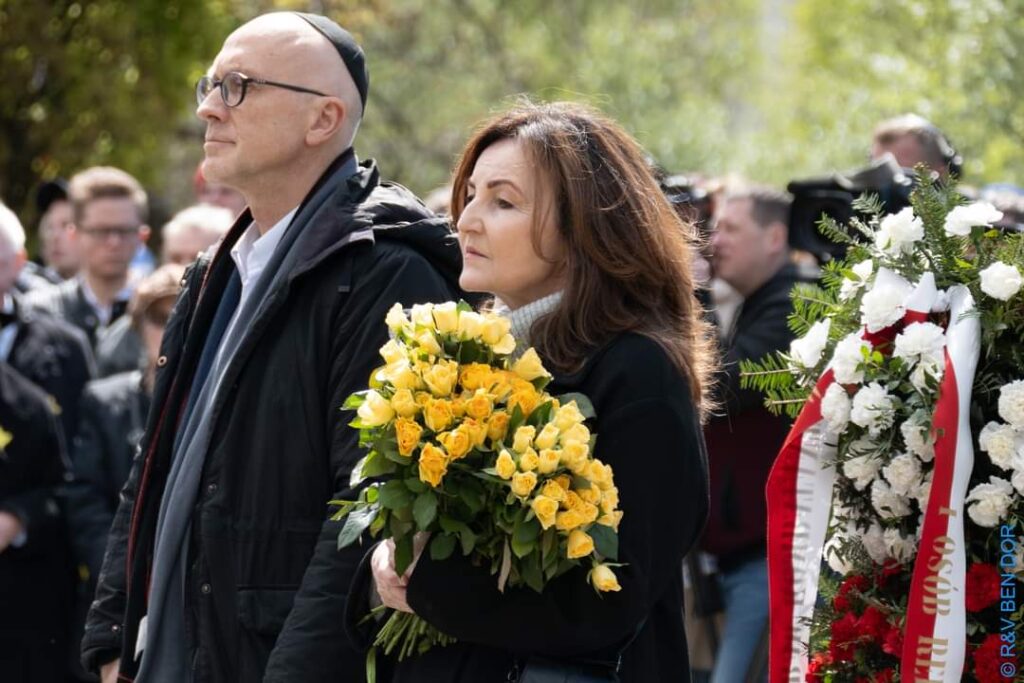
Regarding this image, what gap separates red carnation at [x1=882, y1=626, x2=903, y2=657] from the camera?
3322 millimetres

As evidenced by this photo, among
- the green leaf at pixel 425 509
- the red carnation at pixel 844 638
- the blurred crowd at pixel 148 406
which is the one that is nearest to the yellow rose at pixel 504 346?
the green leaf at pixel 425 509

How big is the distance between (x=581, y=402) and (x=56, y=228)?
781 cm

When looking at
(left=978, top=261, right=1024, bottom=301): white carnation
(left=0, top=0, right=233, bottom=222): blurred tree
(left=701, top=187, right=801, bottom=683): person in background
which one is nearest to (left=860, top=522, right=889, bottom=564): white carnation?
(left=978, top=261, right=1024, bottom=301): white carnation

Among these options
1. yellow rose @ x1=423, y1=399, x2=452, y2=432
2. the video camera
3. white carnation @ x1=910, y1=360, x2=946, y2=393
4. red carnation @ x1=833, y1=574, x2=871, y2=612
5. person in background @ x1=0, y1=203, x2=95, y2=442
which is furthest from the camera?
person in background @ x1=0, y1=203, x2=95, y2=442

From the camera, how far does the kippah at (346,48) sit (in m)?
4.05

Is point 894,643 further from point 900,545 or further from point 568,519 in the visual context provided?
point 568,519

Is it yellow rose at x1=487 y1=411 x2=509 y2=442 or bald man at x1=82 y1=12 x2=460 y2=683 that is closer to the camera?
yellow rose at x1=487 y1=411 x2=509 y2=442

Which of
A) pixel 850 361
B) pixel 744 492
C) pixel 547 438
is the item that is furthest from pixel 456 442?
pixel 744 492

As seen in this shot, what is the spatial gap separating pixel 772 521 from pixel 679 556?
1.96 feet

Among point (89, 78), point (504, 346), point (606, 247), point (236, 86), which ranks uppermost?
point (89, 78)

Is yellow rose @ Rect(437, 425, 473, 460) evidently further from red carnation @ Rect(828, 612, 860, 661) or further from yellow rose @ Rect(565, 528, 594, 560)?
red carnation @ Rect(828, 612, 860, 661)

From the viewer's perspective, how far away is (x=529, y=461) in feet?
9.16

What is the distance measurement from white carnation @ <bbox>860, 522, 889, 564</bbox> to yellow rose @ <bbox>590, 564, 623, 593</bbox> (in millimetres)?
909

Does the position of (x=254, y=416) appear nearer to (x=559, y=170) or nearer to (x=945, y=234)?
(x=559, y=170)
